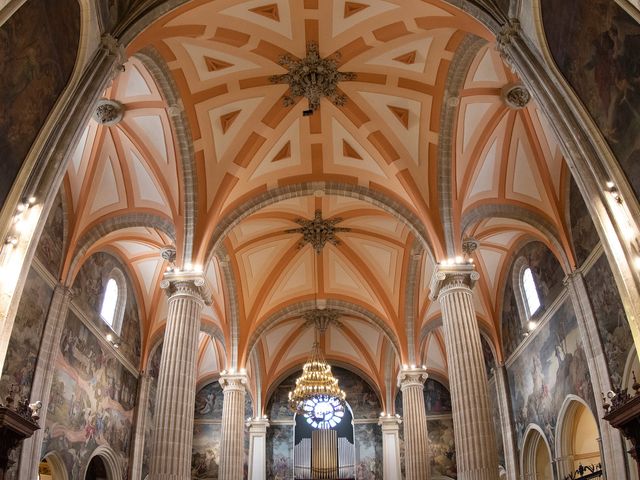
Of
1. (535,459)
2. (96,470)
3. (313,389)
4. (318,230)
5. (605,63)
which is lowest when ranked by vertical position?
(96,470)

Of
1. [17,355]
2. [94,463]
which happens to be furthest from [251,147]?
[94,463]

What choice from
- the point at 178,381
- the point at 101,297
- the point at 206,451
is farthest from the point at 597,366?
the point at 206,451

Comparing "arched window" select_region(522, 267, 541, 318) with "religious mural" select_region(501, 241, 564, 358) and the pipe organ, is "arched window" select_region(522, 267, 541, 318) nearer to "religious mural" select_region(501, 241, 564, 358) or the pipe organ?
"religious mural" select_region(501, 241, 564, 358)

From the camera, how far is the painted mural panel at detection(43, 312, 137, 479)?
1487 centimetres

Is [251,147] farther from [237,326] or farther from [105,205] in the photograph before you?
[237,326]

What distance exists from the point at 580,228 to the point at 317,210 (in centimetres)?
770


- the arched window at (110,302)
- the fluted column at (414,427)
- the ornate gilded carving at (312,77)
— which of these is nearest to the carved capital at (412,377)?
the fluted column at (414,427)

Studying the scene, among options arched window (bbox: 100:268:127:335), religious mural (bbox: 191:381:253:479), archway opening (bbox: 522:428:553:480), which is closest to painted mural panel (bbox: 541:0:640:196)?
archway opening (bbox: 522:428:553:480)

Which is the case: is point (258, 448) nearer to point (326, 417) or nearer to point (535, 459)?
point (326, 417)

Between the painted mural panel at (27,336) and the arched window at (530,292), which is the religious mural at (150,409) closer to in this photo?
the painted mural panel at (27,336)

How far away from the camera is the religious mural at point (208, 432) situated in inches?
1002

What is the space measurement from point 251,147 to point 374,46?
406cm

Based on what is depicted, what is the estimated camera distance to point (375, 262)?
2044 centimetres

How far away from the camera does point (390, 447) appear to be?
24.6 metres
